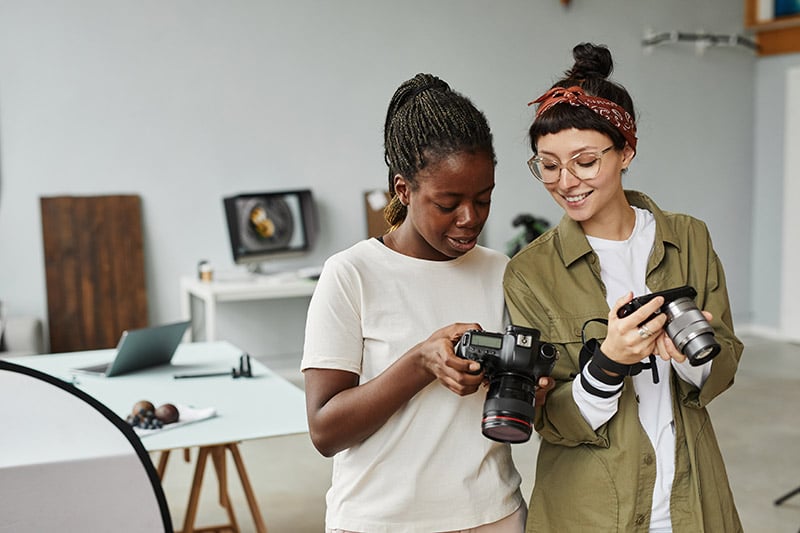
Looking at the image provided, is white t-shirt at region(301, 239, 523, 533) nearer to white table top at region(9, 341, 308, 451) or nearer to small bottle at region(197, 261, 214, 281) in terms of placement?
white table top at region(9, 341, 308, 451)

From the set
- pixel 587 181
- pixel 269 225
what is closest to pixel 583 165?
pixel 587 181

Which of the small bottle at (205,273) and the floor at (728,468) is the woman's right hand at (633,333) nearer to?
the floor at (728,468)

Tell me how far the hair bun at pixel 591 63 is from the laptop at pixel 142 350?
6.28 ft

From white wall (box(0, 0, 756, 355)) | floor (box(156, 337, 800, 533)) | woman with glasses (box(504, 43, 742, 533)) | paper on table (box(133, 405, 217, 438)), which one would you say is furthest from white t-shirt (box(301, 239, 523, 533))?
white wall (box(0, 0, 756, 355))

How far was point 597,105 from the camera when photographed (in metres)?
1.36

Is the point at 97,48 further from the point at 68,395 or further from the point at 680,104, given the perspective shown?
the point at 68,395

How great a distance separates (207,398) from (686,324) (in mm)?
1810

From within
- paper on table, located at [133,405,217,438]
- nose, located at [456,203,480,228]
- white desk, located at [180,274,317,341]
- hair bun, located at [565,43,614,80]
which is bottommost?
white desk, located at [180,274,317,341]

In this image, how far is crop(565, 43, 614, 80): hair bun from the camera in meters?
1.44

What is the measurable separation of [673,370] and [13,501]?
0.94 metres

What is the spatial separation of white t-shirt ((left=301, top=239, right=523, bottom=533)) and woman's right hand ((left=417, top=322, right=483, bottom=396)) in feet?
0.36

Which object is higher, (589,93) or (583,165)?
(589,93)

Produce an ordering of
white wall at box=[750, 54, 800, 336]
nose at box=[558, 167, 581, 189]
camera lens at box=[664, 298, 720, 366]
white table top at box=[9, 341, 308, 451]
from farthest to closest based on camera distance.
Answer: white wall at box=[750, 54, 800, 336] → white table top at box=[9, 341, 308, 451] → nose at box=[558, 167, 581, 189] → camera lens at box=[664, 298, 720, 366]

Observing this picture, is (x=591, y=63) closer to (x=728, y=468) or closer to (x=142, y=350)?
(x=142, y=350)
